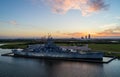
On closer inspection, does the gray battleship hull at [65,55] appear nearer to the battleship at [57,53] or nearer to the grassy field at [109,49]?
the battleship at [57,53]

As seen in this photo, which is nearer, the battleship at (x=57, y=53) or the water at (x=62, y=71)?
the water at (x=62, y=71)

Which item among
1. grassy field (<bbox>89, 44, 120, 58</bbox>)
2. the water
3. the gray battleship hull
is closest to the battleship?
the gray battleship hull

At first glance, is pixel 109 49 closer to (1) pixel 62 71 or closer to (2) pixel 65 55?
(2) pixel 65 55

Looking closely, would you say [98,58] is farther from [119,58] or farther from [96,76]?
[96,76]

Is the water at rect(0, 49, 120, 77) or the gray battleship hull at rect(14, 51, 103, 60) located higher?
the gray battleship hull at rect(14, 51, 103, 60)

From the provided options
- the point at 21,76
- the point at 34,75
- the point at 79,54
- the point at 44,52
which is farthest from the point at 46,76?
the point at 44,52

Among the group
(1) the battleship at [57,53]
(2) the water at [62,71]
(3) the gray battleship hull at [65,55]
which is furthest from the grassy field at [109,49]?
(2) the water at [62,71]

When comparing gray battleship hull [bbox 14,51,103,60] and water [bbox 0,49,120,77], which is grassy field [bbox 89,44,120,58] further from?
water [bbox 0,49,120,77]

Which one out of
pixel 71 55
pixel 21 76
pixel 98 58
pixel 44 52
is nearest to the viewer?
pixel 21 76

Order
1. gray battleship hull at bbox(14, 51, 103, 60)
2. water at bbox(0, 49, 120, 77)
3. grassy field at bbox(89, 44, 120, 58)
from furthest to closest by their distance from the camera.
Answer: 1. grassy field at bbox(89, 44, 120, 58)
2. gray battleship hull at bbox(14, 51, 103, 60)
3. water at bbox(0, 49, 120, 77)

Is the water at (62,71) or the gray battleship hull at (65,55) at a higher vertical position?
the gray battleship hull at (65,55)

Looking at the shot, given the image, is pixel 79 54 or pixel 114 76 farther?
pixel 79 54
